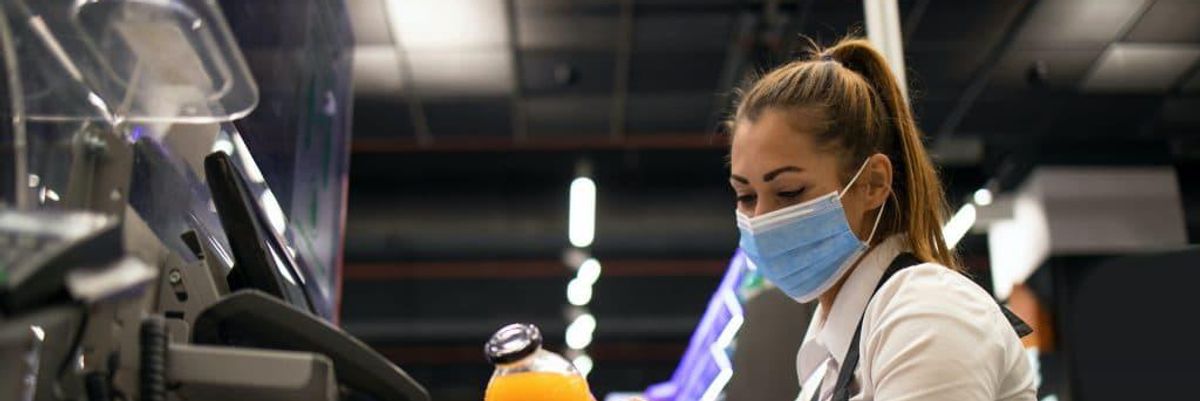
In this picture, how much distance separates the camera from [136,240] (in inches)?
50.1

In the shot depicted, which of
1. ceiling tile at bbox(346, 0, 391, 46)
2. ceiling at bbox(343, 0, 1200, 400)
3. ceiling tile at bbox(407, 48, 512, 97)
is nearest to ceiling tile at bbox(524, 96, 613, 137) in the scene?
ceiling at bbox(343, 0, 1200, 400)

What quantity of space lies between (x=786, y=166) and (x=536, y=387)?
497 millimetres

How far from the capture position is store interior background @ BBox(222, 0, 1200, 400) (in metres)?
7.02

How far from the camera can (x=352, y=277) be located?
12.7 metres

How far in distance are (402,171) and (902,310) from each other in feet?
27.3

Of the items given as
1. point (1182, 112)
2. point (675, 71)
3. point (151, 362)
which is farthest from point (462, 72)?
point (151, 362)

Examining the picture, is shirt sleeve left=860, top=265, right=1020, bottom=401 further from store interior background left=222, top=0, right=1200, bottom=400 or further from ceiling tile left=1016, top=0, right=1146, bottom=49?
ceiling tile left=1016, top=0, right=1146, bottom=49

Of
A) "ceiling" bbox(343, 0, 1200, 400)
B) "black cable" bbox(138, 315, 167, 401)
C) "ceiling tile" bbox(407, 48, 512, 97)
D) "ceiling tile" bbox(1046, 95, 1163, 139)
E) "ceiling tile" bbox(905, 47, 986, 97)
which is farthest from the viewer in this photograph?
"ceiling tile" bbox(1046, 95, 1163, 139)

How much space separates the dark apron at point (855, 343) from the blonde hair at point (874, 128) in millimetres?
39

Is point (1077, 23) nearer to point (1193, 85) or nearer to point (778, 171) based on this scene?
point (1193, 85)

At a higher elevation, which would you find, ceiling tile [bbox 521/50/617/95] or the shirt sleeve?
ceiling tile [bbox 521/50/617/95]

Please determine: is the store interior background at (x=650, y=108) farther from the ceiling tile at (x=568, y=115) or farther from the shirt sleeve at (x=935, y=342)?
the shirt sleeve at (x=935, y=342)

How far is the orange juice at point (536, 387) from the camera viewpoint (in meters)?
1.57

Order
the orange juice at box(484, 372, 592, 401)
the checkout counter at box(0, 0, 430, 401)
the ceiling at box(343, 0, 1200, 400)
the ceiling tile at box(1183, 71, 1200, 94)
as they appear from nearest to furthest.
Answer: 1. the checkout counter at box(0, 0, 430, 401)
2. the orange juice at box(484, 372, 592, 401)
3. the ceiling at box(343, 0, 1200, 400)
4. the ceiling tile at box(1183, 71, 1200, 94)
